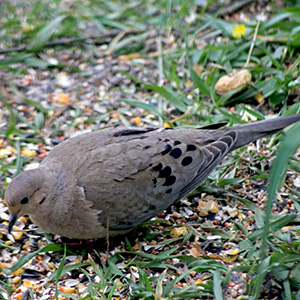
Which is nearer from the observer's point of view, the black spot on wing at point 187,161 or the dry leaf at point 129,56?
the black spot on wing at point 187,161

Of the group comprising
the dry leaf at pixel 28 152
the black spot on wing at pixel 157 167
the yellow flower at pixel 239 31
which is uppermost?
the yellow flower at pixel 239 31

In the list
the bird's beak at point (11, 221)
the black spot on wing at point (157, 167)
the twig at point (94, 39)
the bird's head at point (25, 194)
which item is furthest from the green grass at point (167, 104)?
the black spot on wing at point (157, 167)

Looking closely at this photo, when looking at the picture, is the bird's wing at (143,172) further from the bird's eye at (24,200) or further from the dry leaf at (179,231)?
the bird's eye at (24,200)

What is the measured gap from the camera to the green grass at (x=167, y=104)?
12.1 ft

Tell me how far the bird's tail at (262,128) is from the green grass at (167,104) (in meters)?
0.33

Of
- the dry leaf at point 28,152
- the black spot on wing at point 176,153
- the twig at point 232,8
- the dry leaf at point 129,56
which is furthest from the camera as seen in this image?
the twig at point 232,8

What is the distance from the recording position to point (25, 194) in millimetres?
4016

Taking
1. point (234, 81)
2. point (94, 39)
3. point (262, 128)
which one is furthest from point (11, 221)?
point (94, 39)

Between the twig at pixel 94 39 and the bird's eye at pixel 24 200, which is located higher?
the twig at pixel 94 39

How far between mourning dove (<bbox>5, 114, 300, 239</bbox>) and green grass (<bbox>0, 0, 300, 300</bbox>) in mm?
287

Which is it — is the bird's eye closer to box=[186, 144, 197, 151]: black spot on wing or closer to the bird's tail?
box=[186, 144, 197, 151]: black spot on wing

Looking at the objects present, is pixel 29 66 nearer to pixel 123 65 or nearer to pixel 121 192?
pixel 123 65

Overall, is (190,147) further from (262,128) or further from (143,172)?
(262,128)

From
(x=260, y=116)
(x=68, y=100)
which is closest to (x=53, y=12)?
(x=68, y=100)
